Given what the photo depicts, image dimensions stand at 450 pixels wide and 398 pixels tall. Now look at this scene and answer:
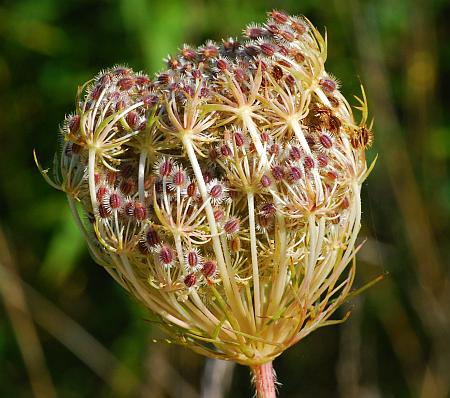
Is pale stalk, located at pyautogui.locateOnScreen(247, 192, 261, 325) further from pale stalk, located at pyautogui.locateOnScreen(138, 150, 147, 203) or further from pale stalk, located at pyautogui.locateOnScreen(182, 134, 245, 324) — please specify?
pale stalk, located at pyautogui.locateOnScreen(138, 150, 147, 203)

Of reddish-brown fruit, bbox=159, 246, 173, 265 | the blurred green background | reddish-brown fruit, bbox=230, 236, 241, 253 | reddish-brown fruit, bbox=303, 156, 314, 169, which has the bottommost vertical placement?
the blurred green background

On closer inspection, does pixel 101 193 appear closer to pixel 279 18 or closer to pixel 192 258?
pixel 192 258

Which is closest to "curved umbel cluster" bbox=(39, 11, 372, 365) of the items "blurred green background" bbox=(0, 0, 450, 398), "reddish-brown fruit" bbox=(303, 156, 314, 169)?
"reddish-brown fruit" bbox=(303, 156, 314, 169)

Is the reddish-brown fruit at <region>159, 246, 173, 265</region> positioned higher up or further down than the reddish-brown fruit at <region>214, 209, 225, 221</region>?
further down

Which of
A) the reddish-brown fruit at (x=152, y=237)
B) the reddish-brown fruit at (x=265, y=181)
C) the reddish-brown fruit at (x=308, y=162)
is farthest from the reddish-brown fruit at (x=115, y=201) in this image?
the reddish-brown fruit at (x=308, y=162)

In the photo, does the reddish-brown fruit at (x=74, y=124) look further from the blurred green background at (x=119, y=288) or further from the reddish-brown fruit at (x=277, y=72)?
the blurred green background at (x=119, y=288)

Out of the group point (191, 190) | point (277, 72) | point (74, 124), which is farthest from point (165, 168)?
point (277, 72)

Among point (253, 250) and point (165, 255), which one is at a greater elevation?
point (165, 255)
